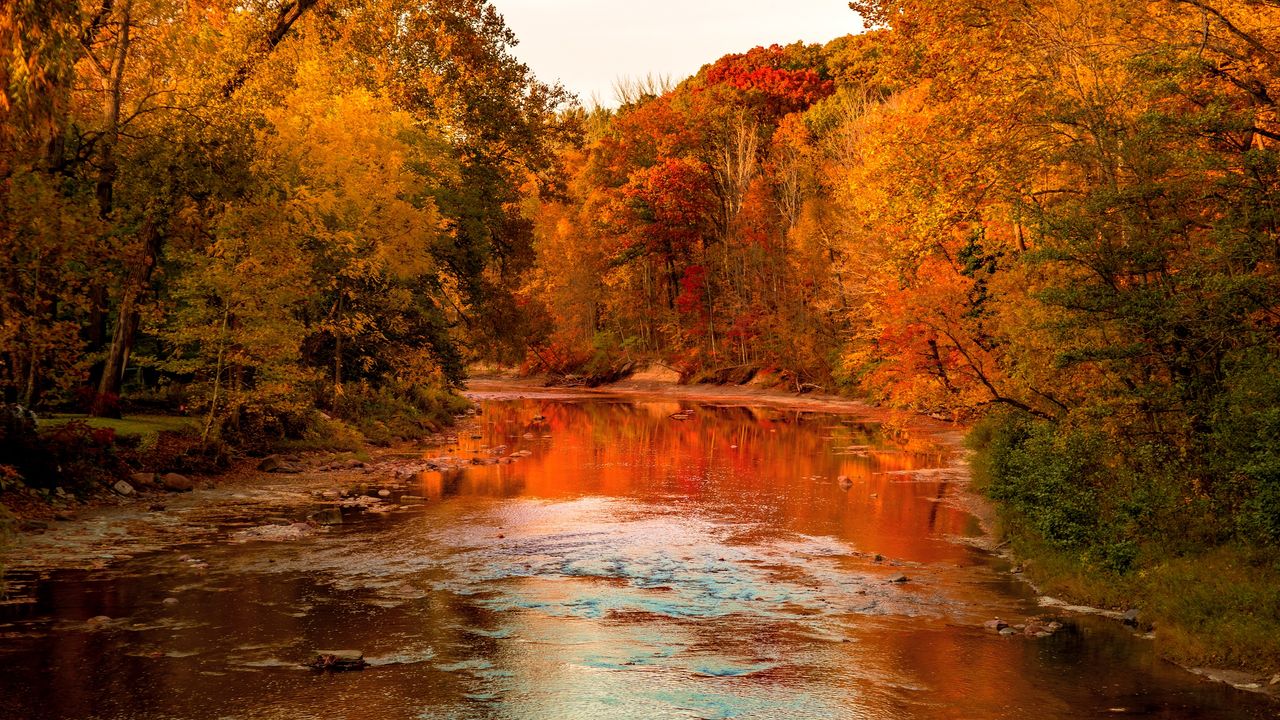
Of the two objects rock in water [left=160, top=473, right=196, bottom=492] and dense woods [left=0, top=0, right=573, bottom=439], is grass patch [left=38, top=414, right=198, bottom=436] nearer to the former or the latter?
dense woods [left=0, top=0, right=573, bottom=439]

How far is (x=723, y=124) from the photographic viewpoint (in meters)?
88.4

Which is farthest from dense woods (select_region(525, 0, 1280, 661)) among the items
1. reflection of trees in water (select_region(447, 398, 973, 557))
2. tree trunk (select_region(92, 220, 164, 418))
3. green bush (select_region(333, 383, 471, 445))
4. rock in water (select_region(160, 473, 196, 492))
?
tree trunk (select_region(92, 220, 164, 418))

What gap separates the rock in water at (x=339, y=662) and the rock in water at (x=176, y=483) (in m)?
15.5

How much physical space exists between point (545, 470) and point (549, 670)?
21.6 metres

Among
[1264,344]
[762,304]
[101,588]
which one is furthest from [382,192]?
[762,304]

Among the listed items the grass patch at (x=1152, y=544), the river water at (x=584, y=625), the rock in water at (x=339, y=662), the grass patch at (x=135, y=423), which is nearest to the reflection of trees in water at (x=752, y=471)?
the river water at (x=584, y=625)

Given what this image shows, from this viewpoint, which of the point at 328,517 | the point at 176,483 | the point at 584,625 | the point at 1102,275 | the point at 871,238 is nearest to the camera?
the point at 584,625

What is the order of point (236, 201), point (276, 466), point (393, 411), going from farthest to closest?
point (393, 411)
point (276, 466)
point (236, 201)

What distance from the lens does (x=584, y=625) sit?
50.0 feet

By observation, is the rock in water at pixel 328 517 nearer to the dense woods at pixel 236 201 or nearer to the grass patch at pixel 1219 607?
the dense woods at pixel 236 201

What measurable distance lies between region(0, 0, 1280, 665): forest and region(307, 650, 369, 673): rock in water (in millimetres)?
8475

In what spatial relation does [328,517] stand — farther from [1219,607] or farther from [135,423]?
[1219,607]

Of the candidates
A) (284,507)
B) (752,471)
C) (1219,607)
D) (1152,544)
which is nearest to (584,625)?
(1219,607)

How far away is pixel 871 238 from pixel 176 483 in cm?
3508
